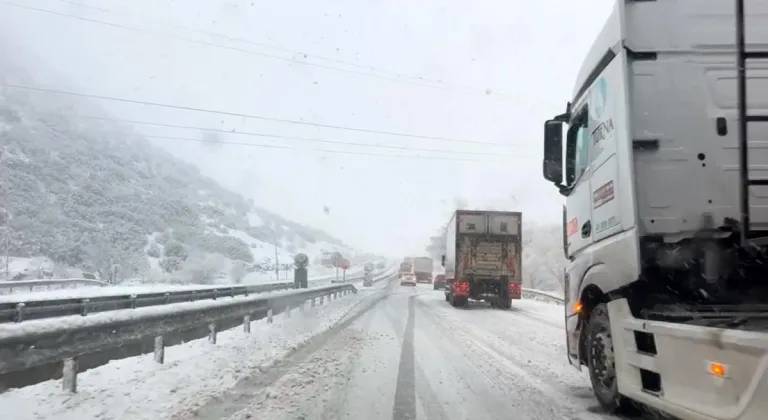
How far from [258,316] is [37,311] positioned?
505 cm

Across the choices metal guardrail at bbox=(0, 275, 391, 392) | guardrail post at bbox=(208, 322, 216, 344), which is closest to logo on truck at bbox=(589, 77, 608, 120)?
metal guardrail at bbox=(0, 275, 391, 392)

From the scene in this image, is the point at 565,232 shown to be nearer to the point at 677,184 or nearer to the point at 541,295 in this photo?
the point at 677,184

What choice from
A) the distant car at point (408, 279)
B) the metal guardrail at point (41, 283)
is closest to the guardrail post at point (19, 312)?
the metal guardrail at point (41, 283)

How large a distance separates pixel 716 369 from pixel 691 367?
0.30m

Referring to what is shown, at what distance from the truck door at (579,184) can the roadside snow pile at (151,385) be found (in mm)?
4358

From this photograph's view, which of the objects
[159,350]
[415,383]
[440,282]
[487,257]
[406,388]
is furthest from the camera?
[440,282]

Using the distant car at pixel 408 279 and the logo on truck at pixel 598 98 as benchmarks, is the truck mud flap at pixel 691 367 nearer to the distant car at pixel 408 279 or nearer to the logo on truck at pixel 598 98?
the logo on truck at pixel 598 98

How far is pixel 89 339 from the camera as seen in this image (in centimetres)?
568

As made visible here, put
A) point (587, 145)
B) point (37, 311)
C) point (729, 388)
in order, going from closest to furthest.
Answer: point (729, 388) → point (587, 145) → point (37, 311)

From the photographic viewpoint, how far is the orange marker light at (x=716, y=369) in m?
3.35

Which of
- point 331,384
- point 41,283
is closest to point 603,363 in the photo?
point 331,384

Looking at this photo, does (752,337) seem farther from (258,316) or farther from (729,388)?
(258,316)

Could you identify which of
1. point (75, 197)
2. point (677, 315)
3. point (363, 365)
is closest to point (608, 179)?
point (677, 315)

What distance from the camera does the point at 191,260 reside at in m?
56.5
